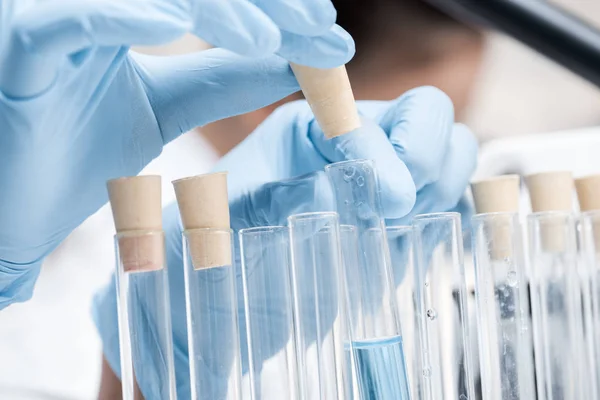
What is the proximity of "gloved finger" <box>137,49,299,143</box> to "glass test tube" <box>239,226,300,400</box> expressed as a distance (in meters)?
0.26

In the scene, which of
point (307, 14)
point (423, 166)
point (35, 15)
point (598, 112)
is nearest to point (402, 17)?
point (598, 112)

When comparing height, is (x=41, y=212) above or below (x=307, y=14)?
below

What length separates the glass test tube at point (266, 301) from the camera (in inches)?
27.4

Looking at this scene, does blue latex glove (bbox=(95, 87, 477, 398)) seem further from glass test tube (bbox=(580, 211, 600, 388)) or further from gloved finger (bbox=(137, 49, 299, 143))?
glass test tube (bbox=(580, 211, 600, 388))

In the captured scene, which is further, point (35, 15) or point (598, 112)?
point (598, 112)

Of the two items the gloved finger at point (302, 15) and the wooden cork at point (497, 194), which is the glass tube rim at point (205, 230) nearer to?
the gloved finger at point (302, 15)

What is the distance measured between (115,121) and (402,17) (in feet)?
4.57

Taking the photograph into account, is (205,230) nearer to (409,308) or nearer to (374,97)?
(409,308)

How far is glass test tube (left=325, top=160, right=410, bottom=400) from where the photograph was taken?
0.69 metres

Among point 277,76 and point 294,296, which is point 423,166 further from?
point 294,296

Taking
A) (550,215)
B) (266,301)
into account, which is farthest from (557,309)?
(266,301)

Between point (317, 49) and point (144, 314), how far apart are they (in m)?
0.33

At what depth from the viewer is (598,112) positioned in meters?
2.42

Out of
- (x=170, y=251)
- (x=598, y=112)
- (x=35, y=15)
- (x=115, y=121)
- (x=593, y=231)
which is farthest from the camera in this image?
(x=598, y=112)
